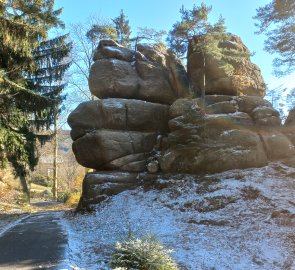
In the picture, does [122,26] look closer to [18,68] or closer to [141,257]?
[18,68]

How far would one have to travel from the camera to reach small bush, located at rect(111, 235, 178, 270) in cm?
664

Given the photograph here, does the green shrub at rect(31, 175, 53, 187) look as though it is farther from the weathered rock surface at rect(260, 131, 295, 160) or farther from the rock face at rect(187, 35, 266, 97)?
the weathered rock surface at rect(260, 131, 295, 160)

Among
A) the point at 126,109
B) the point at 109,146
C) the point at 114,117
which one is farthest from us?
the point at 126,109

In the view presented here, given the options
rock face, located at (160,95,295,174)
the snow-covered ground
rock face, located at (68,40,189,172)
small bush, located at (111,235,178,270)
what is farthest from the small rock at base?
small bush, located at (111,235,178,270)

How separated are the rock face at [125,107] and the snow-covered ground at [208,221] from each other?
9.48 ft

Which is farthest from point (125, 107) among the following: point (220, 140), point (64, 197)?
point (64, 197)

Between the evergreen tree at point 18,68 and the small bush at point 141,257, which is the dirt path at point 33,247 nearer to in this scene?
the small bush at point 141,257

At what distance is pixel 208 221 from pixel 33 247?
18.5ft

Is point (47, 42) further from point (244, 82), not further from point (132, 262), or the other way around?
point (132, 262)

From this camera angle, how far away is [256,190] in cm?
1219

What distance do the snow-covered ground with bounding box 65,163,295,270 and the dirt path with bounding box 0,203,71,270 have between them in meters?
0.39

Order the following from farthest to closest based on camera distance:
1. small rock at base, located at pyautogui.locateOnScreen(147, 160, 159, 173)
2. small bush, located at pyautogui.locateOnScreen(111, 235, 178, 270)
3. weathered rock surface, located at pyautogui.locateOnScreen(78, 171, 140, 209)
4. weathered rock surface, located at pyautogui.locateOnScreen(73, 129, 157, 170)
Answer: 1. weathered rock surface, located at pyautogui.locateOnScreen(73, 129, 157, 170)
2. small rock at base, located at pyautogui.locateOnScreen(147, 160, 159, 173)
3. weathered rock surface, located at pyautogui.locateOnScreen(78, 171, 140, 209)
4. small bush, located at pyautogui.locateOnScreen(111, 235, 178, 270)

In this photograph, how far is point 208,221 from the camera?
36.2 ft

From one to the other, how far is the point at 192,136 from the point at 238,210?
5.41 meters
